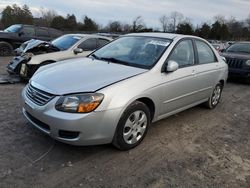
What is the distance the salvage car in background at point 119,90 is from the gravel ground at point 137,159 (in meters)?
0.30

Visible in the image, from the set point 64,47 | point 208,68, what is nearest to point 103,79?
point 208,68

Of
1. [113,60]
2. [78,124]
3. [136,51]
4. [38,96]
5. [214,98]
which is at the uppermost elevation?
[136,51]

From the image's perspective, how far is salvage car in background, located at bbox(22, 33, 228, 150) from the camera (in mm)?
3336

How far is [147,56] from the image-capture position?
444 centimetres

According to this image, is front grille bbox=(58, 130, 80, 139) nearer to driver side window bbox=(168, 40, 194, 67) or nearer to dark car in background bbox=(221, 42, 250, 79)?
driver side window bbox=(168, 40, 194, 67)

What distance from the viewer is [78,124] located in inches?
128

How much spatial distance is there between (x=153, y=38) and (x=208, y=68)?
4.66 ft

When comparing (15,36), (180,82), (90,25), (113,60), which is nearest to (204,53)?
(180,82)

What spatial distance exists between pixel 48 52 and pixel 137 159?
5.25 meters

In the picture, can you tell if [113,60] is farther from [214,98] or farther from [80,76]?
[214,98]

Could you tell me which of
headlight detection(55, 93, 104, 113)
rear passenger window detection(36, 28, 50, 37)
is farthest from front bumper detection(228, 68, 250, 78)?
rear passenger window detection(36, 28, 50, 37)

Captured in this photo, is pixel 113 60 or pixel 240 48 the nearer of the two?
pixel 113 60

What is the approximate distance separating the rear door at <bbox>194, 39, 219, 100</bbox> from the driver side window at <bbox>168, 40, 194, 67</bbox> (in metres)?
0.21

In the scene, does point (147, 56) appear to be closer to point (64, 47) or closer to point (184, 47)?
point (184, 47)
